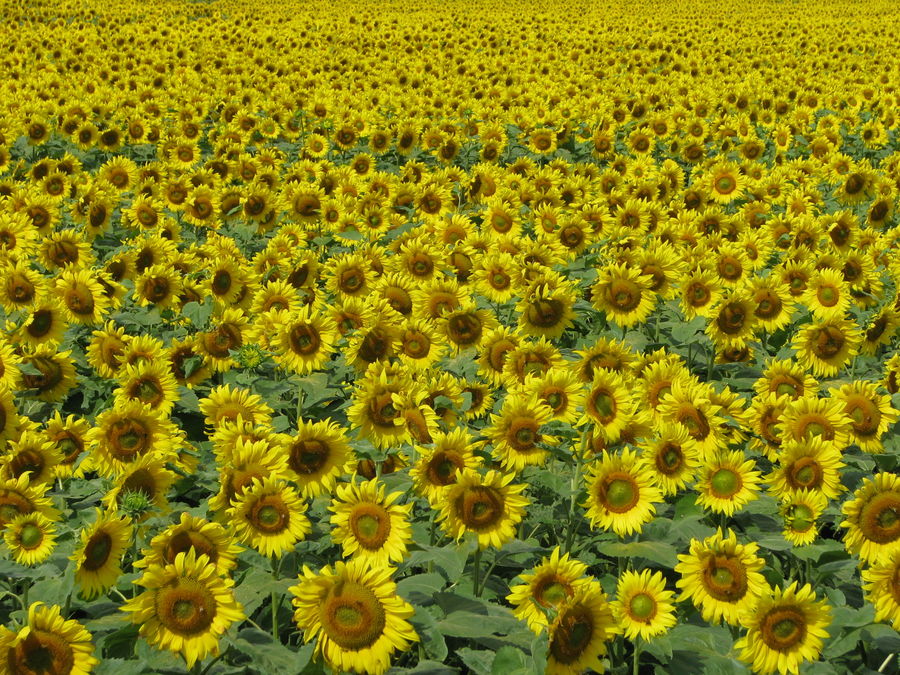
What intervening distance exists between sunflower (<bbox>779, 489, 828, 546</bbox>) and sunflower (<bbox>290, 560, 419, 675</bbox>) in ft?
6.59

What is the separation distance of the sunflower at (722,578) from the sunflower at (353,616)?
130 centimetres

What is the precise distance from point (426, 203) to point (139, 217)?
2.90 metres

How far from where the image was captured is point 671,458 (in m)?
3.92

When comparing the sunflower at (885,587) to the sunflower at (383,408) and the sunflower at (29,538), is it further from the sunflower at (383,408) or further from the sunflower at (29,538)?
the sunflower at (29,538)

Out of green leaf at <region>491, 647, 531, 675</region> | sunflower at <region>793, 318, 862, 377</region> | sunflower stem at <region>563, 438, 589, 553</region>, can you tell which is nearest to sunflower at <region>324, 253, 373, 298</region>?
sunflower stem at <region>563, 438, 589, 553</region>

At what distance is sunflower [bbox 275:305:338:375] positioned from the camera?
492 centimetres

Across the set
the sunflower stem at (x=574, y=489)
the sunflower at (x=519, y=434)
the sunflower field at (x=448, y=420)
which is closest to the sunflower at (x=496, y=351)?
the sunflower field at (x=448, y=420)

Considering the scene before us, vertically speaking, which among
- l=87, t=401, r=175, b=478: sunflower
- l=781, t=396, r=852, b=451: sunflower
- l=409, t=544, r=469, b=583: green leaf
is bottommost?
l=87, t=401, r=175, b=478: sunflower

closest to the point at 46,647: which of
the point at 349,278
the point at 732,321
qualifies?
the point at 349,278

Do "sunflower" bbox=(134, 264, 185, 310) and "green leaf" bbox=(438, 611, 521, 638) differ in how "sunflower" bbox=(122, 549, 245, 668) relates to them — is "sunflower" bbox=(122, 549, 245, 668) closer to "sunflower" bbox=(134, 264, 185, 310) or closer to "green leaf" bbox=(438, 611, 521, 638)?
"green leaf" bbox=(438, 611, 521, 638)

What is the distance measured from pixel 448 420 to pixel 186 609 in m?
1.89

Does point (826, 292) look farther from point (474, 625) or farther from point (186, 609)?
point (186, 609)

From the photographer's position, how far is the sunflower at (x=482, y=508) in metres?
3.36

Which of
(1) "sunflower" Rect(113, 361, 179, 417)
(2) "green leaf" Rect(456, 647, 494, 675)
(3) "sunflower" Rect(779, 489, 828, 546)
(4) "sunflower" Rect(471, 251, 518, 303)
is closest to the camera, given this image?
(2) "green leaf" Rect(456, 647, 494, 675)
